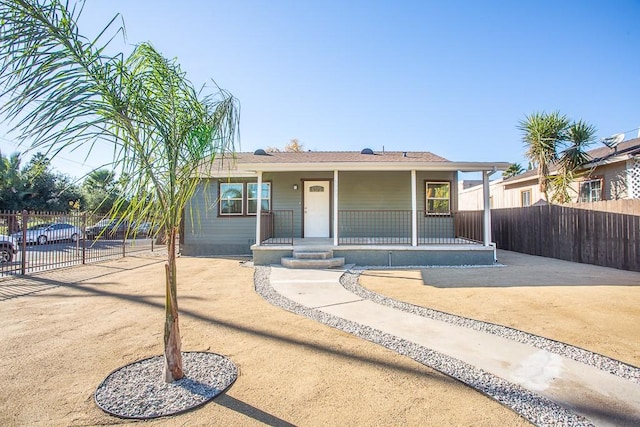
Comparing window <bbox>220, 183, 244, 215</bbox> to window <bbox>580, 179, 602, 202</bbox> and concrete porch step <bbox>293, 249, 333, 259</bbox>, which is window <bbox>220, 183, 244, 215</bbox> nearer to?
concrete porch step <bbox>293, 249, 333, 259</bbox>

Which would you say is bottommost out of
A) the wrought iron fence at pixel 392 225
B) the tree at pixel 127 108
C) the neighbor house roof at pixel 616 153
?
the wrought iron fence at pixel 392 225

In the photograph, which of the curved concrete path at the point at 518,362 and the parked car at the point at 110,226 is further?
the curved concrete path at the point at 518,362

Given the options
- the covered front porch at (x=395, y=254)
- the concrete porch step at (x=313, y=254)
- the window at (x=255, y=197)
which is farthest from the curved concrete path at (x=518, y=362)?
the window at (x=255, y=197)

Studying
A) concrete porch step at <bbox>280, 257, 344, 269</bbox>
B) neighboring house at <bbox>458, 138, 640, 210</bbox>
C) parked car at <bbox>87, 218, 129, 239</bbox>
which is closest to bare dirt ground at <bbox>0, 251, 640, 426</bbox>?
parked car at <bbox>87, 218, 129, 239</bbox>

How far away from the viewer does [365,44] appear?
11.2 metres

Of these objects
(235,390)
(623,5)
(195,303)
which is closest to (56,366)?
(235,390)

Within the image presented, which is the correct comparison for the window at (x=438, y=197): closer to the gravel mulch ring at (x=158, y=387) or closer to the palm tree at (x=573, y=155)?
the palm tree at (x=573, y=155)

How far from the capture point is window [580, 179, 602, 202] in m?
12.6

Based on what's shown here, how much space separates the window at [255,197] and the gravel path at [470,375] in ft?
22.6

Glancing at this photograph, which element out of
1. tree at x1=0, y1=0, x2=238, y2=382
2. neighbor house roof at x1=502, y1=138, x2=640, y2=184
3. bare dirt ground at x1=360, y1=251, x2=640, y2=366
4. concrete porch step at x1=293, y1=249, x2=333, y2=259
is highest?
neighbor house roof at x1=502, y1=138, x2=640, y2=184

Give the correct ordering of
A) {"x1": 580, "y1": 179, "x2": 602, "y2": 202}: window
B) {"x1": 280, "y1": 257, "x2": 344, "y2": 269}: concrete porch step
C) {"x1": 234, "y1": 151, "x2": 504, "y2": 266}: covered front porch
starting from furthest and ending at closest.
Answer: {"x1": 580, "y1": 179, "x2": 602, "y2": 202}: window
{"x1": 234, "y1": 151, "x2": 504, "y2": 266}: covered front porch
{"x1": 280, "y1": 257, "x2": 344, "y2": 269}: concrete porch step

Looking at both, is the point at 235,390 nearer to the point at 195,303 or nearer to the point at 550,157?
the point at 195,303

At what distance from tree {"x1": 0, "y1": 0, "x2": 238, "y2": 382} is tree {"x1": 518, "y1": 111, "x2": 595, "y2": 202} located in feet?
46.9

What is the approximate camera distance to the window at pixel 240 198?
11.7 m
